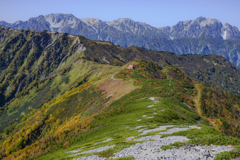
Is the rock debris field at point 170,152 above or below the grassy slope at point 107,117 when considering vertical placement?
above

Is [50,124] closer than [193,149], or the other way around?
[193,149]

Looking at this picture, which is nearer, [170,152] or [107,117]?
[170,152]

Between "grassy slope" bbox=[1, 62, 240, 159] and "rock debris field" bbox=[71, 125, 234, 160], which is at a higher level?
"rock debris field" bbox=[71, 125, 234, 160]

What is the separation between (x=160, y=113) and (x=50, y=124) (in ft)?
352

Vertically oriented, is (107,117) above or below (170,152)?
below

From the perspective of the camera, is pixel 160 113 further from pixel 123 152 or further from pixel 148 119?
pixel 123 152

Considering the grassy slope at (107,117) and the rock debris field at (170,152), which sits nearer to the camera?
the rock debris field at (170,152)

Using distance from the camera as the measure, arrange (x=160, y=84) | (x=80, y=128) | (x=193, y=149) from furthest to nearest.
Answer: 1. (x=160, y=84)
2. (x=80, y=128)
3. (x=193, y=149)

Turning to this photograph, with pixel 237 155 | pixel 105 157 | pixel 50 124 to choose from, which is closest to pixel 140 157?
pixel 105 157

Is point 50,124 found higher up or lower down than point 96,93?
lower down

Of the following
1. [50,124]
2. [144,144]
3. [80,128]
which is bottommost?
[50,124]

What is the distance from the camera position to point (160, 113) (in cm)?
5584

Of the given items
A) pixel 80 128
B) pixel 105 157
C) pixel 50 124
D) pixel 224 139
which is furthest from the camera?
pixel 50 124

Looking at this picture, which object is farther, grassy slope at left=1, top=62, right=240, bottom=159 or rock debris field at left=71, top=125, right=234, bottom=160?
grassy slope at left=1, top=62, right=240, bottom=159
